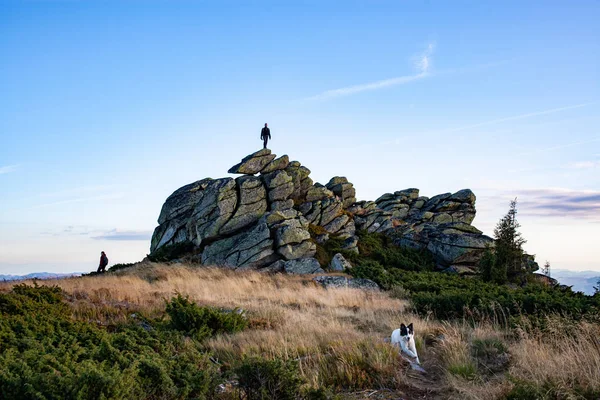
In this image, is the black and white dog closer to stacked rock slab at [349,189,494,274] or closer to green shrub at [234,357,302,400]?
green shrub at [234,357,302,400]

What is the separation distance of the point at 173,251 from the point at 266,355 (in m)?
26.7

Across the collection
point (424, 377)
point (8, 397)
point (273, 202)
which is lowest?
point (424, 377)

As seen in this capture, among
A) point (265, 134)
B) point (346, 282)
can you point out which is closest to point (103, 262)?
point (265, 134)

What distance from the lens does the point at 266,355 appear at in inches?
320

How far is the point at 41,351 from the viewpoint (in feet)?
23.3

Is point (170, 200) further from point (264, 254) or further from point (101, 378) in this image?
point (101, 378)

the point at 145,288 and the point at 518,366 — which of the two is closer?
the point at 518,366

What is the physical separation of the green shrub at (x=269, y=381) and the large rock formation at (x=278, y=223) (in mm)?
21777

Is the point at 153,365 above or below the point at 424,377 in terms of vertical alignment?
above

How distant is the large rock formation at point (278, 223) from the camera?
28906 mm

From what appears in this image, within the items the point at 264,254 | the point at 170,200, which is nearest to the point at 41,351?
the point at 264,254

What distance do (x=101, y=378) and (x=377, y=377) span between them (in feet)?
14.2

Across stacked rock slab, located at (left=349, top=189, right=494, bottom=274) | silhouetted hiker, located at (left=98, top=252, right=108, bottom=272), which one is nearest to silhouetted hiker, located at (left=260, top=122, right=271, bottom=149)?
stacked rock slab, located at (left=349, top=189, right=494, bottom=274)

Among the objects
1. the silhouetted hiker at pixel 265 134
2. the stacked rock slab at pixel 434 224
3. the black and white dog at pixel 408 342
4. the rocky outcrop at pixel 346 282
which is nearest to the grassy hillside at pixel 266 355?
the black and white dog at pixel 408 342
